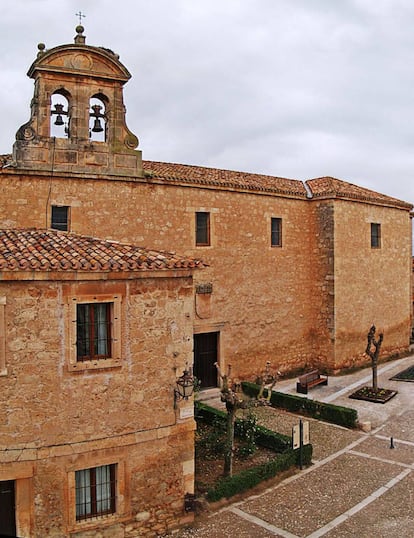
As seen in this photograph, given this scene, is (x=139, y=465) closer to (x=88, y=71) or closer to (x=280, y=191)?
(x=88, y=71)

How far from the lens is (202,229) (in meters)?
17.4

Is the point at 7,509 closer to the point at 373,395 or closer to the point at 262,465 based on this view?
the point at 262,465

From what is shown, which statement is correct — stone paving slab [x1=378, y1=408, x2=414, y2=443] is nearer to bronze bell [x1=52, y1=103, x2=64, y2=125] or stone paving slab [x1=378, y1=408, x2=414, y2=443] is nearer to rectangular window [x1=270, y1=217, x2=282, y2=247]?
rectangular window [x1=270, y1=217, x2=282, y2=247]

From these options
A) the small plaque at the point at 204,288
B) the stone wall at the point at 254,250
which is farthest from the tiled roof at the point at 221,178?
the small plaque at the point at 204,288

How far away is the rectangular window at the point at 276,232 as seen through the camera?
64.0ft

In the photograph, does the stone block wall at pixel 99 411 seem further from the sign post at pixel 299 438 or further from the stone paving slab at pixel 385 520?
the sign post at pixel 299 438

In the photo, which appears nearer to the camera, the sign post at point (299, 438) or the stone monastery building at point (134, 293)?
the stone monastery building at point (134, 293)

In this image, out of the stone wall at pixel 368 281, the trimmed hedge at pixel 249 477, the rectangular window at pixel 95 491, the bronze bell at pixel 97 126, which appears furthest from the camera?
the stone wall at pixel 368 281

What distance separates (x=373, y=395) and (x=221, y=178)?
30.7ft

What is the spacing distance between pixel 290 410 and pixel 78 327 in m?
9.54

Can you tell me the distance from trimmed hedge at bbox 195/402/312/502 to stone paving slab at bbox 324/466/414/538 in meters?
2.02

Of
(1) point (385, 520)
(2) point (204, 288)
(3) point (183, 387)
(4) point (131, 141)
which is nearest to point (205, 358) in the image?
(2) point (204, 288)

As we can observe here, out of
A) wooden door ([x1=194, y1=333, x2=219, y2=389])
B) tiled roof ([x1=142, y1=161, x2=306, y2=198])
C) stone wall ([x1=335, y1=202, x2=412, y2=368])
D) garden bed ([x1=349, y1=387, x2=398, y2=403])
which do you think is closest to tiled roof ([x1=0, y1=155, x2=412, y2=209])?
tiled roof ([x1=142, y1=161, x2=306, y2=198])

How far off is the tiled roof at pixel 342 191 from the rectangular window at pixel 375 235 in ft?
3.67
